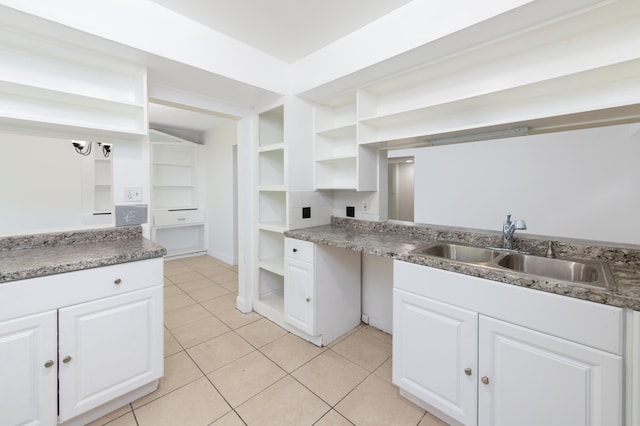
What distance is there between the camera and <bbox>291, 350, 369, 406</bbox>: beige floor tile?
65.6 inches

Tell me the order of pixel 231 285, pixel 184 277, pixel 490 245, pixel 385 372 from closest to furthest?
pixel 490 245 < pixel 385 372 < pixel 231 285 < pixel 184 277

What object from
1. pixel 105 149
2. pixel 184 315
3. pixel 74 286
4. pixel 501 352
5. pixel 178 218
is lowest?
pixel 184 315

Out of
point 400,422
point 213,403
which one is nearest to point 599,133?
point 400,422

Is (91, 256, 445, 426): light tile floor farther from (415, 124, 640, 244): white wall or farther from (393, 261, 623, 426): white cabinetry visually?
(415, 124, 640, 244): white wall

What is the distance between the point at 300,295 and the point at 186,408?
1007 millimetres

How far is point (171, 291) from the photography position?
326 cm

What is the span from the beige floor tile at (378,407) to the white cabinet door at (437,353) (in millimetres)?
120

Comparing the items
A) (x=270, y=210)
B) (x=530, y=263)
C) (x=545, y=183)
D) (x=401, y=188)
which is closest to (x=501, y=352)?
(x=530, y=263)

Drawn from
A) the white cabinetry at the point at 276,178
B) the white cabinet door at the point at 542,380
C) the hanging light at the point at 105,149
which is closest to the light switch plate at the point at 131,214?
the hanging light at the point at 105,149

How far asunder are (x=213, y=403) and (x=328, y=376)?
738 mm

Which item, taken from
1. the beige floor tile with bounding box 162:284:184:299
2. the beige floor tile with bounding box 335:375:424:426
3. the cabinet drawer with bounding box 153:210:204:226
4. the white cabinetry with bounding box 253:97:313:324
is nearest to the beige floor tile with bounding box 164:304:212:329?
the beige floor tile with bounding box 162:284:184:299

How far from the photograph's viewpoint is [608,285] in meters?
1.05

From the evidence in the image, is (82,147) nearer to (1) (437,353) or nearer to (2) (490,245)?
(1) (437,353)

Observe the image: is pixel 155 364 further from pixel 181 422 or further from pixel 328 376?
pixel 328 376
